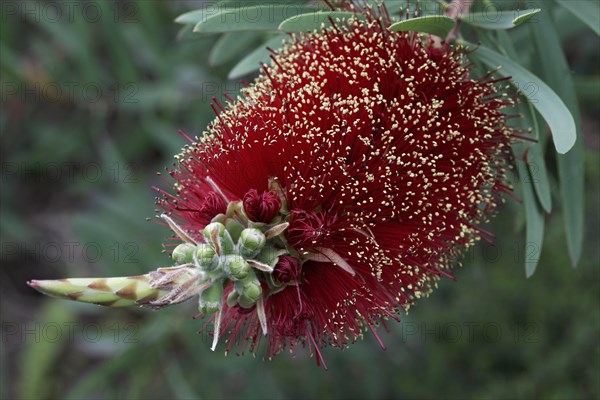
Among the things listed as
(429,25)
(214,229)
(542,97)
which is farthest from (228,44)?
(542,97)

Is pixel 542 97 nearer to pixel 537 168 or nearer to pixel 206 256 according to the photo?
pixel 537 168

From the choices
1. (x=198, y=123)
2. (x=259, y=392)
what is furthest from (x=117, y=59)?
(x=259, y=392)

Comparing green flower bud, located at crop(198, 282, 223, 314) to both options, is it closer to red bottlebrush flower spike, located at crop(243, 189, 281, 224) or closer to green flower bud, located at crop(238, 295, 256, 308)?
A: green flower bud, located at crop(238, 295, 256, 308)

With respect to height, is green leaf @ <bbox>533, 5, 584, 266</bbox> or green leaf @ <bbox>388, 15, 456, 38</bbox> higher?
green leaf @ <bbox>388, 15, 456, 38</bbox>

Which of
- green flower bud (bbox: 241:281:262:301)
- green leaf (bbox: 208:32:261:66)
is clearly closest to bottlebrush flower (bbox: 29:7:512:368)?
green flower bud (bbox: 241:281:262:301)

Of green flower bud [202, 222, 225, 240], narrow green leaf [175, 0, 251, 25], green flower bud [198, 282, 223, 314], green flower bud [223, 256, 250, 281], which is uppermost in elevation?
narrow green leaf [175, 0, 251, 25]

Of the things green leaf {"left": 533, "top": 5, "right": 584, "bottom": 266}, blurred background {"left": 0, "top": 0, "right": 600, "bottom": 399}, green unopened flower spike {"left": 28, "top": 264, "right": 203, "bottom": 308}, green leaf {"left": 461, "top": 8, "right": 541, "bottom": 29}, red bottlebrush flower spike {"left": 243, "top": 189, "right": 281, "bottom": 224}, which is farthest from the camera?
blurred background {"left": 0, "top": 0, "right": 600, "bottom": 399}

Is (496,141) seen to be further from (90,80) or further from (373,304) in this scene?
(90,80)
